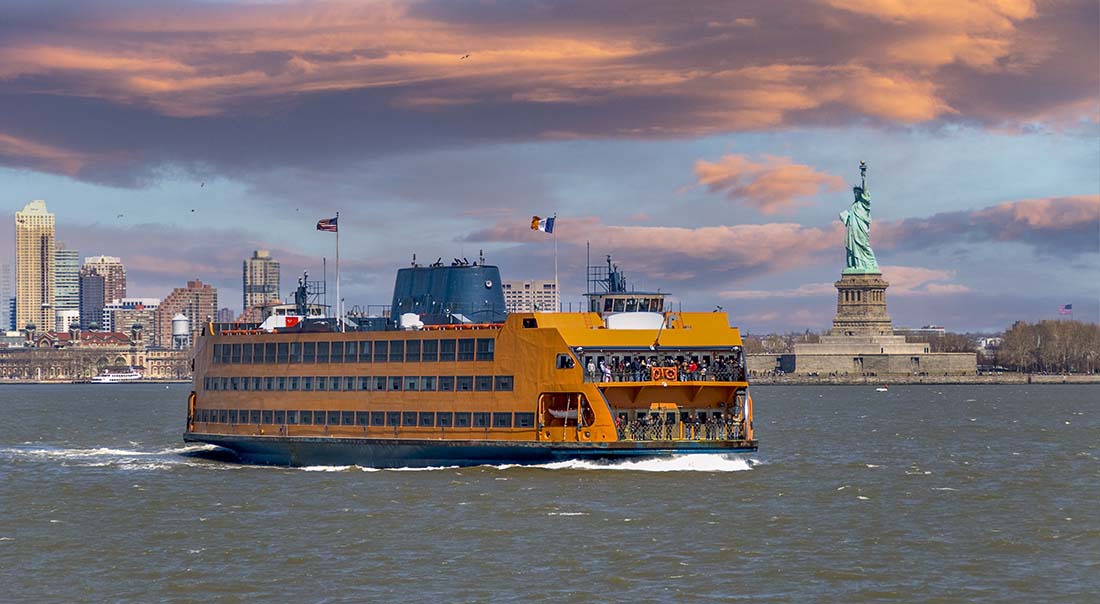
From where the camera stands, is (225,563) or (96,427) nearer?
(225,563)

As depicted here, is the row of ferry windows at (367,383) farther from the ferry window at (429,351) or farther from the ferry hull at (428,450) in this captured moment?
the ferry hull at (428,450)

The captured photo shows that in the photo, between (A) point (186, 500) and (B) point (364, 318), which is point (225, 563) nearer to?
(A) point (186, 500)

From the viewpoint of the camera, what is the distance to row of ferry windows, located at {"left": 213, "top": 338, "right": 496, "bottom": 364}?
61.2 metres

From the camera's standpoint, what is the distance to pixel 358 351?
215ft

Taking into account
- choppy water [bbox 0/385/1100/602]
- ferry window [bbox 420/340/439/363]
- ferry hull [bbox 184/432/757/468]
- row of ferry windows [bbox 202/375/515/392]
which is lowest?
choppy water [bbox 0/385/1100/602]

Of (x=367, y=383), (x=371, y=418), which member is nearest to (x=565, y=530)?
(x=371, y=418)

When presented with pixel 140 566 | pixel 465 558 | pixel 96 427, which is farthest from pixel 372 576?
pixel 96 427

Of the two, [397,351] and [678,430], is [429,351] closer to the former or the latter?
[397,351]

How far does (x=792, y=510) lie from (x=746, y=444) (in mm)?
7667

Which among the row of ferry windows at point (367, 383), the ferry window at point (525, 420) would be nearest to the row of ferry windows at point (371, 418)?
the ferry window at point (525, 420)

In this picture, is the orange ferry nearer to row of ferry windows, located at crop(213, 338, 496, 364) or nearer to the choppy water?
row of ferry windows, located at crop(213, 338, 496, 364)

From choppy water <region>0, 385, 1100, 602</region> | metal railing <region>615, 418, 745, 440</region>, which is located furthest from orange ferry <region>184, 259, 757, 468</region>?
choppy water <region>0, 385, 1100, 602</region>

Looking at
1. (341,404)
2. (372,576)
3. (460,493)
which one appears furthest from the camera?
(341,404)

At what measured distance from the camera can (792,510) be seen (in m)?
51.1
